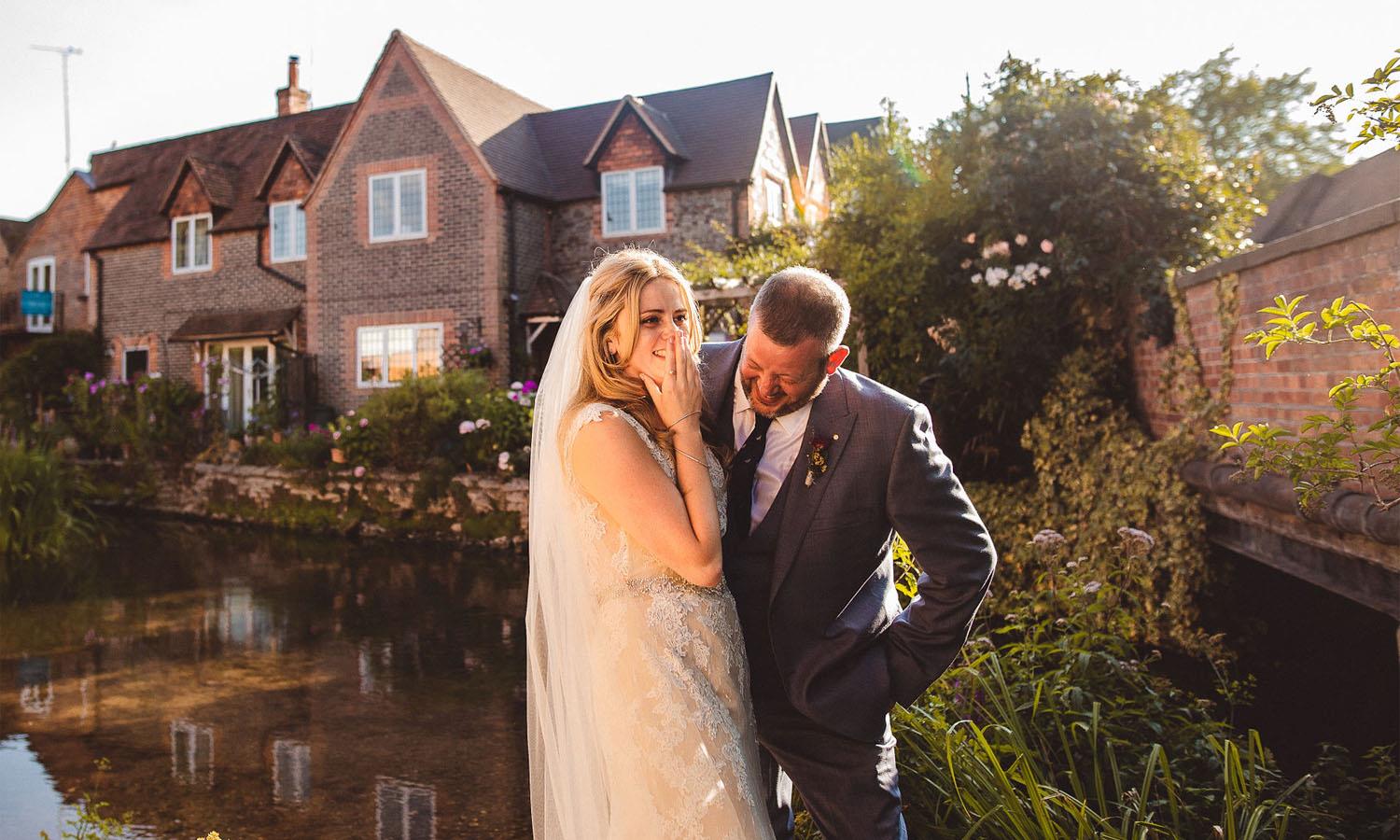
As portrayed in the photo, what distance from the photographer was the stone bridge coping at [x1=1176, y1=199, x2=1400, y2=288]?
3.94 meters

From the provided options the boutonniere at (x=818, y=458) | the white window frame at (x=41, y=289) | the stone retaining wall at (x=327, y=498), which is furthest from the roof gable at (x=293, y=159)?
the boutonniere at (x=818, y=458)

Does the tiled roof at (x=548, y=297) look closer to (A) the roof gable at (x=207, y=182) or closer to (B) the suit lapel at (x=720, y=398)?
(A) the roof gable at (x=207, y=182)

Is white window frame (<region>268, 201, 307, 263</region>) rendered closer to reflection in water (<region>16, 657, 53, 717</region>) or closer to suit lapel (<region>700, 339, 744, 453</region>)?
reflection in water (<region>16, 657, 53, 717</region>)

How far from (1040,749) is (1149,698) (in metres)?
0.70

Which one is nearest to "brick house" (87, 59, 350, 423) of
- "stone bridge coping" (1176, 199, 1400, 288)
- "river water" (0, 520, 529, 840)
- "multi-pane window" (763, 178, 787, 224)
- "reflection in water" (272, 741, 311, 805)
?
"multi-pane window" (763, 178, 787, 224)

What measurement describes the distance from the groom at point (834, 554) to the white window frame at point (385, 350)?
17107mm

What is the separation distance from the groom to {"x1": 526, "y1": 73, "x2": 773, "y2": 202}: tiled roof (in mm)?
16171

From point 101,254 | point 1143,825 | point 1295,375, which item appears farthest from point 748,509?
point 101,254

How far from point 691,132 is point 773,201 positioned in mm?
2274

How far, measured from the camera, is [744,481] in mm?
2795

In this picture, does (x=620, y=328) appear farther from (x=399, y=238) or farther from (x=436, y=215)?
(x=399, y=238)

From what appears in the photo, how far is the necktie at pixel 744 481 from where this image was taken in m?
2.78

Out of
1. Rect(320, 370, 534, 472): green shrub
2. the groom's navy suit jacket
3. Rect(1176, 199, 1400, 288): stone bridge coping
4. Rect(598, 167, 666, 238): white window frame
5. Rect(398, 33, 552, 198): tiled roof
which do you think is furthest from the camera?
Rect(398, 33, 552, 198): tiled roof

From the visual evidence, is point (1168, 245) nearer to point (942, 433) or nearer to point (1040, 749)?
point (942, 433)
